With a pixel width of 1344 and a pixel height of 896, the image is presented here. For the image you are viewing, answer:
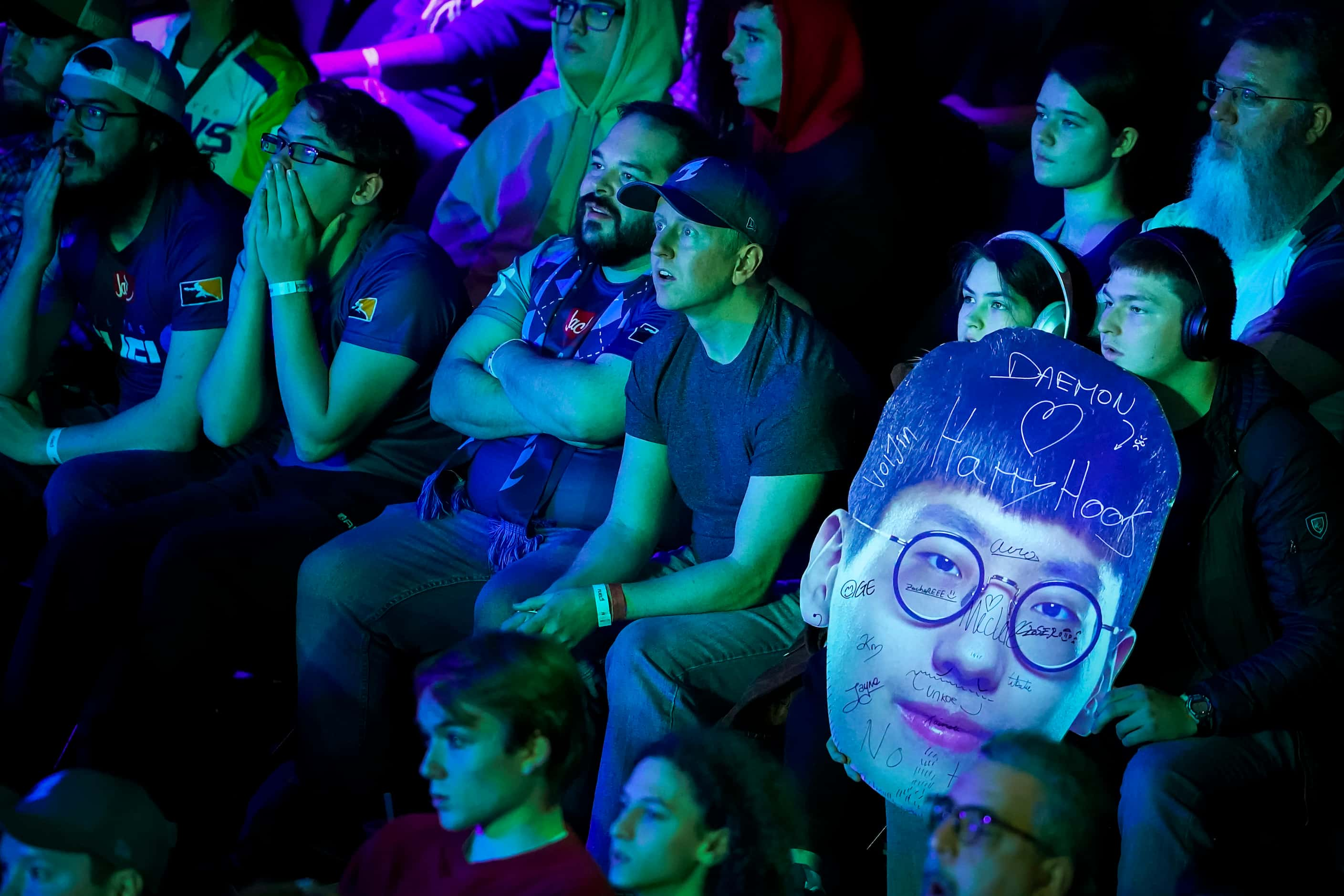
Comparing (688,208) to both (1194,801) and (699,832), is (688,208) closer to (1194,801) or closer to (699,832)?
(699,832)

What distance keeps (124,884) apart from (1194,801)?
65.5 inches

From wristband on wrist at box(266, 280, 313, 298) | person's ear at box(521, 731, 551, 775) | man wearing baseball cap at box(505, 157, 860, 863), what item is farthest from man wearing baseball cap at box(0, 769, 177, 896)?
wristband on wrist at box(266, 280, 313, 298)

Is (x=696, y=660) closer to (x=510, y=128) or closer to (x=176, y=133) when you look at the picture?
(x=510, y=128)

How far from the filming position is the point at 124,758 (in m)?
3.19

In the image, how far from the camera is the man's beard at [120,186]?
3.93 m

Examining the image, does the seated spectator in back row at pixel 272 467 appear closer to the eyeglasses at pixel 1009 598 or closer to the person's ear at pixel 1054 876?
the eyeglasses at pixel 1009 598

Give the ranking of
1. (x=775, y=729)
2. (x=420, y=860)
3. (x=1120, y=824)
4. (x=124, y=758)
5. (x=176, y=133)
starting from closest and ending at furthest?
(x=420, y=860)
(x=1120, y=824)
(x=775, y=729)
(x=124, y=758)
(x=176, y=133)

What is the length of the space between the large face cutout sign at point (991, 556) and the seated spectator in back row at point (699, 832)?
40 centimetres

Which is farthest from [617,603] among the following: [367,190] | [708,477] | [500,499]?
[367,190]

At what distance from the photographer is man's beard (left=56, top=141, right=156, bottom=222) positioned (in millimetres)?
3926

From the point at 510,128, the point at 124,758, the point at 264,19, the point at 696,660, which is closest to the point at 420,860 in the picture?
the point at 696,660

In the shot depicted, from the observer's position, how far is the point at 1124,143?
332 cm

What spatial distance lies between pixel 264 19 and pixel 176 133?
92cm

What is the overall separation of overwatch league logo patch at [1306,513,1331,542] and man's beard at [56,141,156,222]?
306cm
